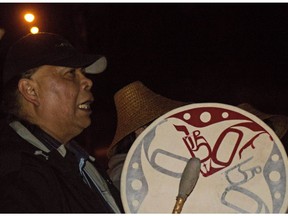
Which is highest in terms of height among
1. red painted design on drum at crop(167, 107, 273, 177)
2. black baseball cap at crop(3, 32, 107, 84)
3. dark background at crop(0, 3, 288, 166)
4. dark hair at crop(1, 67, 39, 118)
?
black baseball cap at crop(3, 32, 107, 84)

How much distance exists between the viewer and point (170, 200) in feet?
5.62

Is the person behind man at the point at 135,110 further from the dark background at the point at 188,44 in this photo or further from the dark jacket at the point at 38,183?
the dark background at the point at 188,44

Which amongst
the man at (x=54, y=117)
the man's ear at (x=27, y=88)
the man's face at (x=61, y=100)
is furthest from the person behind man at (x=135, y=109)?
the man's ear at (x=27, y=88)

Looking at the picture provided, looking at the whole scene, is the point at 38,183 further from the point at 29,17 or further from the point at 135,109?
the point at 29,17

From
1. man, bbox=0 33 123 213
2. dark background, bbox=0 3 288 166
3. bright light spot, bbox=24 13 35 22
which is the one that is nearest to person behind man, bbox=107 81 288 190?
man, bbox=0 33 123 213

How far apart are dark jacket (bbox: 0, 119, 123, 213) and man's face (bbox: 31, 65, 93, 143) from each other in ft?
0.56

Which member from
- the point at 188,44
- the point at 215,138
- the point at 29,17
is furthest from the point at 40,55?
the point at 188,44

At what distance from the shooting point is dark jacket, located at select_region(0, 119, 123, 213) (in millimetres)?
1453

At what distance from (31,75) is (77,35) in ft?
17.8

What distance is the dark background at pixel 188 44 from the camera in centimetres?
693

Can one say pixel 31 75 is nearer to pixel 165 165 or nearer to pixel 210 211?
pixel 165 165

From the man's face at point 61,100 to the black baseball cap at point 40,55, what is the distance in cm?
5

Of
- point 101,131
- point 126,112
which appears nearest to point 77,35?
point 101,131

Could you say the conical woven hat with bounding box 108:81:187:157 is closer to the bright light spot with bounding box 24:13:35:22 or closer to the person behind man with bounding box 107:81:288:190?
the person behind man with bounding box 107:81:288:190
